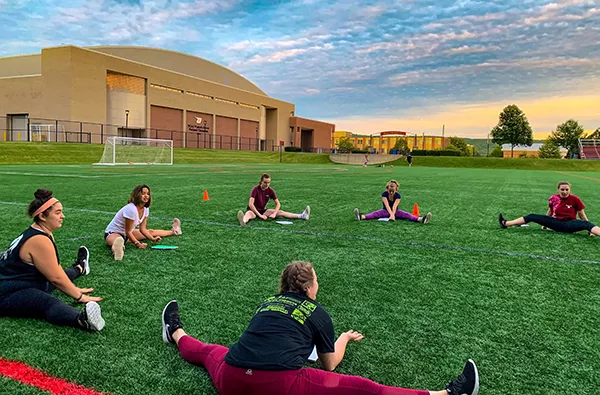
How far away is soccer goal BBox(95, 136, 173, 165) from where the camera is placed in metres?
37.6

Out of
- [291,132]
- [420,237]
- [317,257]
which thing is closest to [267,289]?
[317,257]

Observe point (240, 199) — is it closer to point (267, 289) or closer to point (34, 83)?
point (267, 289)

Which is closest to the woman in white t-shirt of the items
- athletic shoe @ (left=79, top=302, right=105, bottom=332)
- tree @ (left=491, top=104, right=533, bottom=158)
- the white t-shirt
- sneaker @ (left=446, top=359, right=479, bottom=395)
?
the white t-shirt

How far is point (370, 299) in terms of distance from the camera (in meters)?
4.43

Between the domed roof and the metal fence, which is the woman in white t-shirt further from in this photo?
the domed roof

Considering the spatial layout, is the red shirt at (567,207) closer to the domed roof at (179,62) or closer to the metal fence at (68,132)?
the metal fence at (68,132)

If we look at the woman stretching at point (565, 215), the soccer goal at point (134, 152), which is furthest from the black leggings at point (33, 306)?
the soccer goal at point (134, 152)

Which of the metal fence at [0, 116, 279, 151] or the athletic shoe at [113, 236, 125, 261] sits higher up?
the metal fence at [0, 116, 279, 151]

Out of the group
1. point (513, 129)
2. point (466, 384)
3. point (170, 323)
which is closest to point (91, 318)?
point (170, 323)

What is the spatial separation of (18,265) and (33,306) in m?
0.37

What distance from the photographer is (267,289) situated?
465cm

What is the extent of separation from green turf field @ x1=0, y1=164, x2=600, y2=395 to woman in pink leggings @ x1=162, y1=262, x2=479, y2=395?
22 centimetres

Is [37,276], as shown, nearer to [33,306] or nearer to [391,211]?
[33,306]

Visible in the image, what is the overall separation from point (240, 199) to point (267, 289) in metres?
8.16
